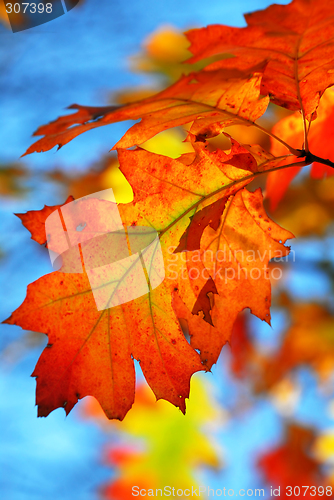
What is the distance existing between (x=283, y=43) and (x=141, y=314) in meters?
0.44

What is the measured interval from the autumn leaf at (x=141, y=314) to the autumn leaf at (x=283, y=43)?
146 mm

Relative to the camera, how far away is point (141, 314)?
0.67 m

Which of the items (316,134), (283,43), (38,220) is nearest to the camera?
(283,43)

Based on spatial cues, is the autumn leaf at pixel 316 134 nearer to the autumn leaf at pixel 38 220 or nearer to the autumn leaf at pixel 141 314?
the autumn leaf at pixel 141 314

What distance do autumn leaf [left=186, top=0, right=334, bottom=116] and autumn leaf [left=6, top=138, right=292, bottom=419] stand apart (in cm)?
15

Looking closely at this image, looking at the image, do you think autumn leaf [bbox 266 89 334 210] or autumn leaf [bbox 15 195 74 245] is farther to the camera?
autumn leaf [bbox 266 89 334 210]

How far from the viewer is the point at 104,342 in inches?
26.0

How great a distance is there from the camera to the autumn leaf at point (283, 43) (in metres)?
0.46

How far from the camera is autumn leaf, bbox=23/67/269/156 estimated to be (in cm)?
44

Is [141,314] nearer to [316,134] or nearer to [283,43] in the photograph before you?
[283,43]

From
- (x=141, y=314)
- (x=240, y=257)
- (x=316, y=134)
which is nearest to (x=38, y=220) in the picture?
(x=141, y=314)

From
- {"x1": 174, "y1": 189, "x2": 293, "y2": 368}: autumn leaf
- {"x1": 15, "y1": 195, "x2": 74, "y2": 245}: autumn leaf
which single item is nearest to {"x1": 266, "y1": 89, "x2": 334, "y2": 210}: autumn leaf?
{"x1": 174, "y1": 189, "x2": 293, "y2": 368}: autumn leaf

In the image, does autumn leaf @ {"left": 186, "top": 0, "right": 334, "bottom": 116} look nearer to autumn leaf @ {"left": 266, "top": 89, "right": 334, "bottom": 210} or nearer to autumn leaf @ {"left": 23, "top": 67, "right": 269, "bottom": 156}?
autumn leaf @ {"left": 23, "top": 67, "right": 269, "bottom": 156}

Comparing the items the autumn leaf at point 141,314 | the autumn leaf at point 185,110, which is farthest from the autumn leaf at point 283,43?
the autumn leaf at point 141,314
